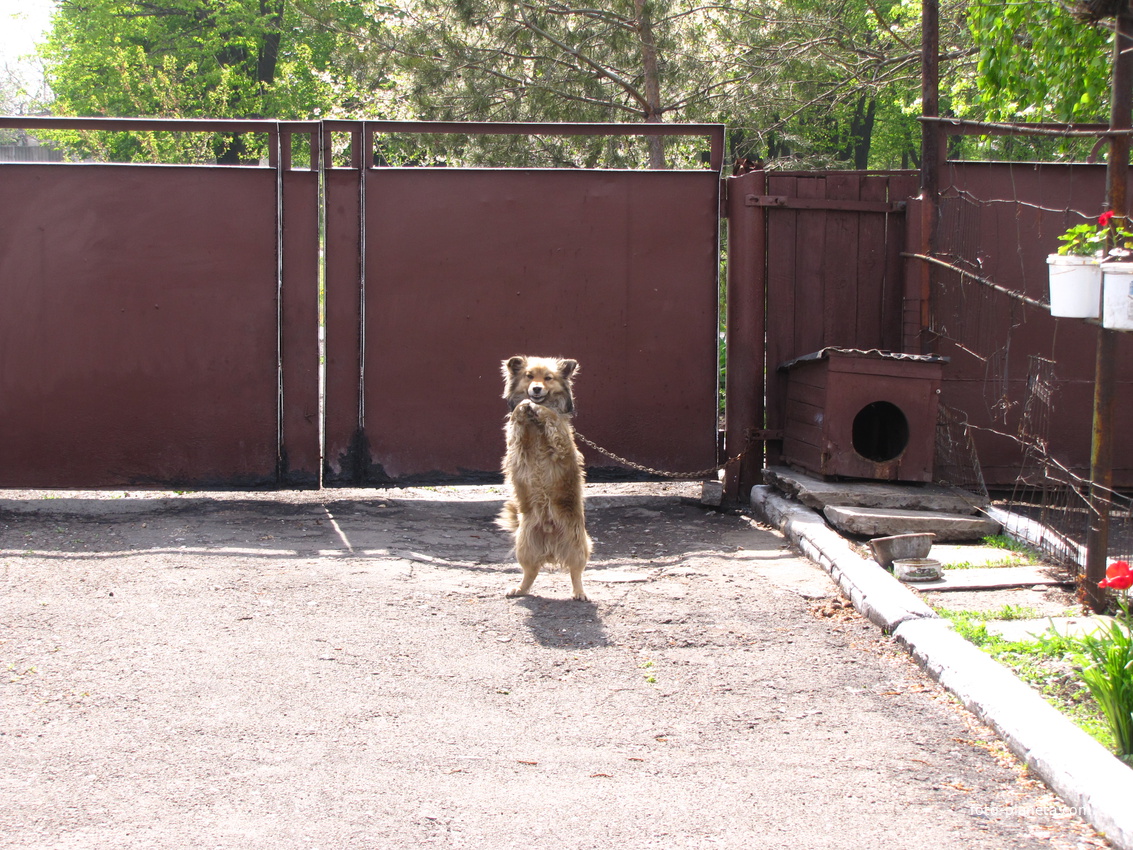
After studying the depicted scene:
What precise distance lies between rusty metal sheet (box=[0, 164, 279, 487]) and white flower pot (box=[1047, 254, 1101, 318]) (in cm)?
562

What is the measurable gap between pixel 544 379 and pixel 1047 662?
3.08 metres

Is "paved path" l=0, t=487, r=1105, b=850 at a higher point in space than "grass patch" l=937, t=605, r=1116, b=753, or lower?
lower

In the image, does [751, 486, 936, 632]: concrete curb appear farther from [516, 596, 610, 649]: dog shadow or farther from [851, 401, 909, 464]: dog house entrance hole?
[516, 596, 610, 649]: dog shadow

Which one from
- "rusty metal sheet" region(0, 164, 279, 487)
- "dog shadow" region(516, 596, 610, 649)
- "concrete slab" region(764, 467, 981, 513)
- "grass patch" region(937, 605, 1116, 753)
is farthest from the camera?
"rusty metal sheet" region(0, 164, 279, 487)

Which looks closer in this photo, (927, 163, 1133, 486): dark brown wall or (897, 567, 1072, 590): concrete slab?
(897, 567, 1072, 590): concrete slab

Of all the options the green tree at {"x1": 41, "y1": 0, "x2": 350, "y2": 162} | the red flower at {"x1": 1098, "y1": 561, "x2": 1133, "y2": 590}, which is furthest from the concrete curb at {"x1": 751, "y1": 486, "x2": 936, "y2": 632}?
the green tree at {"x1": 41, "y1": 0, "x2": 350, "y2": 162}

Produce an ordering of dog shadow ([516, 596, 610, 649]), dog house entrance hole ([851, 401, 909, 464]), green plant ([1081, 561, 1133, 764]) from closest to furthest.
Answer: green plant ([1081, 561, 1133, 764]) → dog shadow ([516, 596, 610, 649]) → dog house entrance hole ([851, 401, 909, 464])

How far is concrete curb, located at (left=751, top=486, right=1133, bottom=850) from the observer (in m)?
3.19

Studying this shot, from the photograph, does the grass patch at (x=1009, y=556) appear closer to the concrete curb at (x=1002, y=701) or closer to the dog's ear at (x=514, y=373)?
the concrete curb at (x=1002, y=701)

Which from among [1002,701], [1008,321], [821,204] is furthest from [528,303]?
[1002,701]

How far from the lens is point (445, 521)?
26.2 ft

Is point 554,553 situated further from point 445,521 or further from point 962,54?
point 962,54

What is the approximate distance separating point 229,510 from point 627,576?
329cm

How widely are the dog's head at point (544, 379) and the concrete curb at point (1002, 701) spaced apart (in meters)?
1.85
